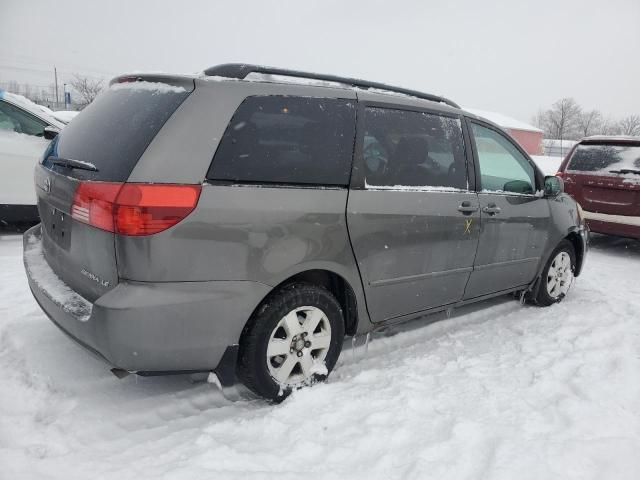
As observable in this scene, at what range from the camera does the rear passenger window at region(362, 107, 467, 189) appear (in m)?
2.93

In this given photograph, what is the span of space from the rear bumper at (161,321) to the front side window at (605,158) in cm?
639

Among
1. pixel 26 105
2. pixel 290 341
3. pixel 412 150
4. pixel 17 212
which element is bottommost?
pixel 290 341

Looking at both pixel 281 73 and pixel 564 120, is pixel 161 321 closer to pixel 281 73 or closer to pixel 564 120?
pixel 281 73

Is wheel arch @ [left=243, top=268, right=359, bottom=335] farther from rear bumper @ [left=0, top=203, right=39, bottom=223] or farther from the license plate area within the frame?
rear bumper @ [left=0, top=203, right=39, bottom=223]

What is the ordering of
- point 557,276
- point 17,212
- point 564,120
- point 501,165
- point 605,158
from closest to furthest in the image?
point 501,165
point 557,276
point 17,212
point 605,158
point 564,120

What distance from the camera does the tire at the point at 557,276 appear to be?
14.8ft

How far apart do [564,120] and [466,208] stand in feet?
331

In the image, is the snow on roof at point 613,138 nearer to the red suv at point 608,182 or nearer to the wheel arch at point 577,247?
the red suv at point 608,182

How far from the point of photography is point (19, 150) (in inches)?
Answer: 226

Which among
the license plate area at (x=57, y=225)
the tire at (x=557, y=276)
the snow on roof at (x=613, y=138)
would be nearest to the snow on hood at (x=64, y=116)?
the license plate area at (x=57, y=225)

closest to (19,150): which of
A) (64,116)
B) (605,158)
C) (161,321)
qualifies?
(161,321)

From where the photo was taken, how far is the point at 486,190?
3656mm

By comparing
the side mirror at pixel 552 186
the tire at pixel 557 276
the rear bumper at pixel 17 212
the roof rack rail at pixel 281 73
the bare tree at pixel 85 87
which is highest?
the bare tree at pixel 85 87

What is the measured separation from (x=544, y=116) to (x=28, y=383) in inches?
4378
